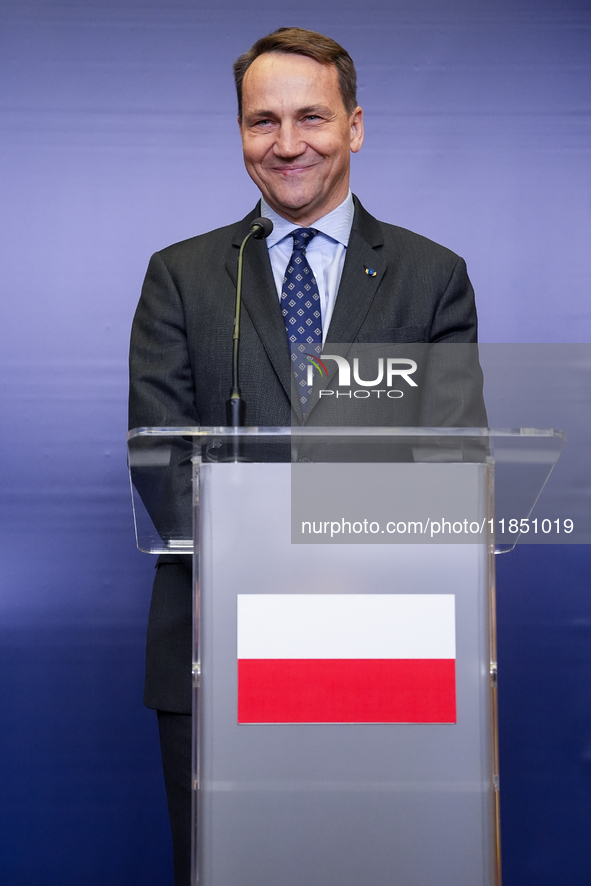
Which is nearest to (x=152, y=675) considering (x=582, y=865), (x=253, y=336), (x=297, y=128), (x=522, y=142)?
(x=253, y=336)

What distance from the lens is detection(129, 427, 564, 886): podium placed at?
116cm

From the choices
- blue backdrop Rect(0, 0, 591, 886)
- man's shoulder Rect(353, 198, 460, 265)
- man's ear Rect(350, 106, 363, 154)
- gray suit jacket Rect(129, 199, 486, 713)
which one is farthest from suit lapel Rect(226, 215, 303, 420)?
blue backdrop Rect(0, 0, 591, 886)

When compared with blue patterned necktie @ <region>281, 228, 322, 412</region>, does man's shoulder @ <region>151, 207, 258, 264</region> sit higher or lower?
higher

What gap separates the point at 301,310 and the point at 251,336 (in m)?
0.10

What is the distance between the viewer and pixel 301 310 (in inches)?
70.4

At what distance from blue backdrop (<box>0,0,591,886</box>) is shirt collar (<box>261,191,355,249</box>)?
942 mm

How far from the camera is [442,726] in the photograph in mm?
1162

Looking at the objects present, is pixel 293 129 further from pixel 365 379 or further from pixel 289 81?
pixel 365 379

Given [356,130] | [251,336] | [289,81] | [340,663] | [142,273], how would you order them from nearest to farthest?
[340,663] < [251,336] < [289,81] < [356,130] < [142,273]

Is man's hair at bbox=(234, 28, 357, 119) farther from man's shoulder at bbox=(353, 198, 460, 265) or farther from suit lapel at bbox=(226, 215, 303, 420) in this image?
suit lapel at bbox=(226, 215, 303, 420)

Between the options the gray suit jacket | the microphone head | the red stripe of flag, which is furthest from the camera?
the gray suit jacket

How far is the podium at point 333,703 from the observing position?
3.80ft

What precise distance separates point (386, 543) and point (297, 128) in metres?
1.03

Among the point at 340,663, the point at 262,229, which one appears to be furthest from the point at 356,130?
the point at 340,663
